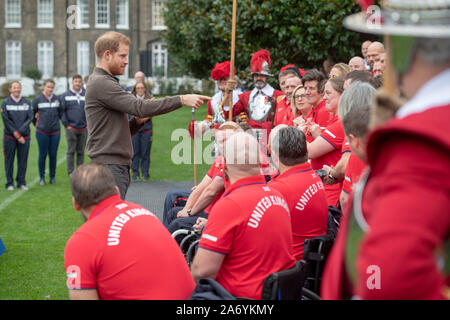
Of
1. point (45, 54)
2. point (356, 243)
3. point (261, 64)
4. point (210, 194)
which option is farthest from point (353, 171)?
point (45, 54)

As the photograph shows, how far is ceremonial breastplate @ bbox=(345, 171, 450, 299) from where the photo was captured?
50.3 inches

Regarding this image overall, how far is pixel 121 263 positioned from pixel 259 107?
17.7ft

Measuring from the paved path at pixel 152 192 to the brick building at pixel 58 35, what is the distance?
40.2m

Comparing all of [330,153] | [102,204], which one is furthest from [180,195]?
[102,204]

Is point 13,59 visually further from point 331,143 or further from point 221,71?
point 331,143

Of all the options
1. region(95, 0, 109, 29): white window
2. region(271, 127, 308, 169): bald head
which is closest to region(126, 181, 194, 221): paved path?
region(271, 127, 308, 169): bald head

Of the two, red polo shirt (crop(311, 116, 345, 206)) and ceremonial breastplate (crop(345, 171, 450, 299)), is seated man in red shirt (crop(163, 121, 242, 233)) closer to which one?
red polo shirt (crop(311, 116, 345, 206))

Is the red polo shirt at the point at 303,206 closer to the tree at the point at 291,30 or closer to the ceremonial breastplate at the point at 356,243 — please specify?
the ceremonial breastplate at the point at 356,243

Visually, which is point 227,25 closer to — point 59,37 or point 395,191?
point 395,191

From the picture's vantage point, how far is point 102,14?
51562 mm

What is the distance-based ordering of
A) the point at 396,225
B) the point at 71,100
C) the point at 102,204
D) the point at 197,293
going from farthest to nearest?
the point at 71,100 → the point at 102,204 → the point at 197,293 → the point at 396,225

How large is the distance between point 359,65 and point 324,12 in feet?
12.8

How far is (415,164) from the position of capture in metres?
1.17
